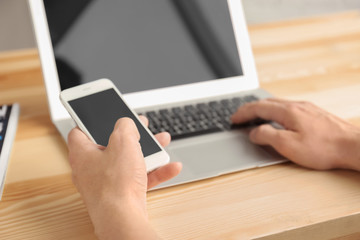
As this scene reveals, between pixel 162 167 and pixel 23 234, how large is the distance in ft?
0.59

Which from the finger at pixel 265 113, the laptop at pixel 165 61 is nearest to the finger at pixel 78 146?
the laptop at pixel 165 61

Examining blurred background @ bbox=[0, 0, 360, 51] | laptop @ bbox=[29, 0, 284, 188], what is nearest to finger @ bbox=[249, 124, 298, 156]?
laptop @ bbox=[29, 0, 284, 188]

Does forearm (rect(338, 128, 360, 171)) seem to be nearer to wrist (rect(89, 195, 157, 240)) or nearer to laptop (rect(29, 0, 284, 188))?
laptop (rect(29, 0, 284, 188))

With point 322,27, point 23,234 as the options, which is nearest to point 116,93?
point 23,234

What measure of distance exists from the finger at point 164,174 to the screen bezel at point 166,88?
240 mm

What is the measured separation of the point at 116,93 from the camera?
0.63m

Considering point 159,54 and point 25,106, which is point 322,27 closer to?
point 159,54

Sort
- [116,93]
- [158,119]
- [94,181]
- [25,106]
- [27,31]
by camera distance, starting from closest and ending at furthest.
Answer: [94,181], [116,93], [158,119], [25,106], [27,31]

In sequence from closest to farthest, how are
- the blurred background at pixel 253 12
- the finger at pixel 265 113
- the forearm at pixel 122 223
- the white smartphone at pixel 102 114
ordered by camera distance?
the forearm at pixel 122 223 → the white smartphone at pixel 102 114 → the finger at pixel 265 113 → the blurred background at pixel 253 12

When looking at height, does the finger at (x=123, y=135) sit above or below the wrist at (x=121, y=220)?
above

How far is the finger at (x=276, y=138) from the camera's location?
0.64 meters

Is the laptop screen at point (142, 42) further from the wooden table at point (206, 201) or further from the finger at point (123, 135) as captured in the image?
the finger at point (123, 135)

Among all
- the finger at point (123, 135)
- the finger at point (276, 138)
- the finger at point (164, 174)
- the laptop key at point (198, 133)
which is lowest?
the finger at point (276, 138)

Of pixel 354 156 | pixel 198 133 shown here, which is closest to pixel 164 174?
pixel 198 133
